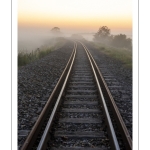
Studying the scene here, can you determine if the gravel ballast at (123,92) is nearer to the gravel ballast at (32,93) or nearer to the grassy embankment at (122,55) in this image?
the gravel ballast at (32,93)

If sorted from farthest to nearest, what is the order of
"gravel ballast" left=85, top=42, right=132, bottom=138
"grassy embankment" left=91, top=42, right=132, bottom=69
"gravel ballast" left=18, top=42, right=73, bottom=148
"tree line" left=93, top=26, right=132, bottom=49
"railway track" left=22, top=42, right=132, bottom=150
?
"tree line" left=93, top=26, right=132, bottom=49
"grassy embankment" left=91, top=42, right=132, bottom=69
"gravel ballast" left=85, top=42, right=132, bottom=138
"gravel ballast" left=18, top=42, right=73, bottom=148
"railway track" left=22, top=42, right=132, bottom=150

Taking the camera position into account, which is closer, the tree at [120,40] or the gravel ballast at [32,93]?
the gravel ballast at [32,93]

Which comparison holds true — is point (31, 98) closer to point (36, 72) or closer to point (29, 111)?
point (29, 111)

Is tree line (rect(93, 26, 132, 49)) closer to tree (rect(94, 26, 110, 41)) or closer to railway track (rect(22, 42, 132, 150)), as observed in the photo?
tree (rect(94, 26, 110, 41))

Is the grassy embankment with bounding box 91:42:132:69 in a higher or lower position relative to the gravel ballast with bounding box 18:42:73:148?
higher

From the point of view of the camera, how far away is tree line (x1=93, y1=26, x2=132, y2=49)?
43.6m

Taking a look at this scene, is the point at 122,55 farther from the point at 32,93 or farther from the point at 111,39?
the point at 111,39


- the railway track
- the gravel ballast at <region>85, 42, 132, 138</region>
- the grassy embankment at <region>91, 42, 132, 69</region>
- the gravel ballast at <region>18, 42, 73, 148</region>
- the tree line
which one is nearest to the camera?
the railway track

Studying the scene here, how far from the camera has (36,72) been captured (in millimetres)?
9555

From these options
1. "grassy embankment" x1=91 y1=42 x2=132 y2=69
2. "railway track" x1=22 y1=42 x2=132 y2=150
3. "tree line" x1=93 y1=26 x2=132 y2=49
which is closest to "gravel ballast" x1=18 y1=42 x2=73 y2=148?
"railway track" x1=22 y1=42 x2=132 y2=150

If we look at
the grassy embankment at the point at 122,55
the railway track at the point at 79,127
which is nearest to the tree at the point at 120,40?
the grassy embankment at the point at 122,55

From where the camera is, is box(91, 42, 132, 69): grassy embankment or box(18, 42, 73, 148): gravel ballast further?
box(91, 42, 132, 69): grassy embankment

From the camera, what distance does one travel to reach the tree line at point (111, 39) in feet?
143
